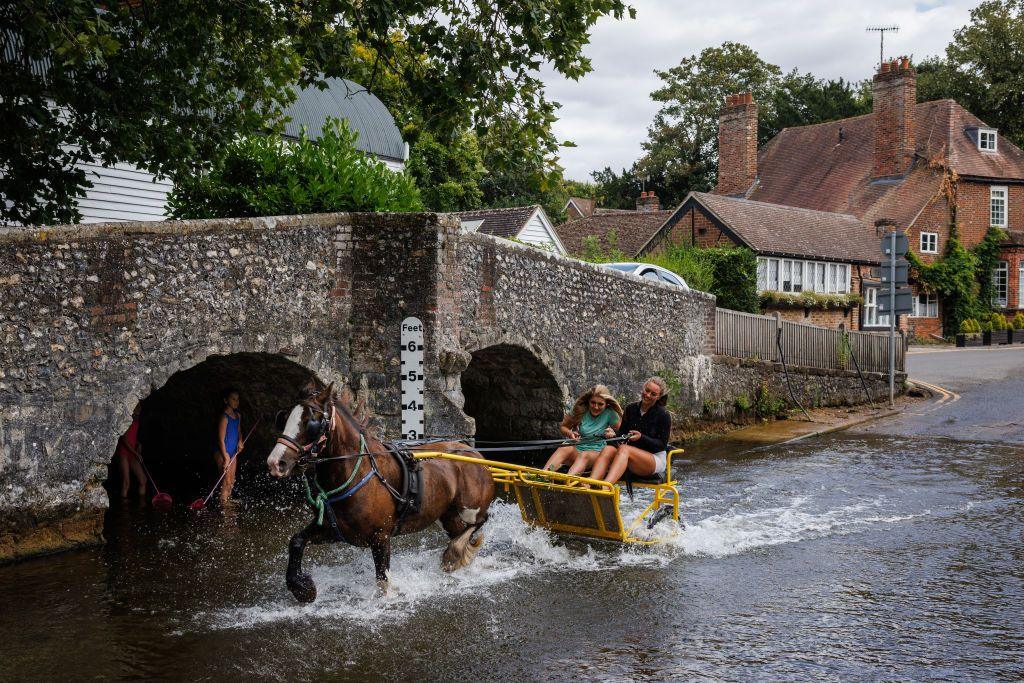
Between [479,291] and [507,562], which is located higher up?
[479,291]

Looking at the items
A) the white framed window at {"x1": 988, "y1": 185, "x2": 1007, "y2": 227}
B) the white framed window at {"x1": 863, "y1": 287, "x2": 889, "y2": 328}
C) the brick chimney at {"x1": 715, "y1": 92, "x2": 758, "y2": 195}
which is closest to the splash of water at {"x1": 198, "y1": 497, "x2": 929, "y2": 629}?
the white framed window at {"x1": 863, "y1": 287, "x2": 889, "y2": 328}

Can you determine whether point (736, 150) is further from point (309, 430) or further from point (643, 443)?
point (309, 430)

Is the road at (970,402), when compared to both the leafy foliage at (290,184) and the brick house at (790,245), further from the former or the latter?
the leafy foliage at (290,184)

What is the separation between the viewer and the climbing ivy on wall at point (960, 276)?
47.4 meters

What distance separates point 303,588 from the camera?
27.8 feet

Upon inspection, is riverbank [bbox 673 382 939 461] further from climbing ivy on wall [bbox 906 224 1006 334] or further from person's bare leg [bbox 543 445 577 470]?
climbing ivy on wall [bbox 906 224 1006 334]

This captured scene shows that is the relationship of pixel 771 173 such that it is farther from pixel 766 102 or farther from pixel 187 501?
pixel 187 501

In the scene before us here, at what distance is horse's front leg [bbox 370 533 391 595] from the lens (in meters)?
8.66

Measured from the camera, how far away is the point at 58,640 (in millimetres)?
8164

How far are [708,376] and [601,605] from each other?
45.0ft

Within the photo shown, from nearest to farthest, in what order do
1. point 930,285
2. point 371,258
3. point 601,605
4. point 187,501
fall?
point 601,605
point 371,258
point 187,501
point 930,285

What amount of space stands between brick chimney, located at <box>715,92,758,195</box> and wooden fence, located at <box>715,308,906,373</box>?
23.1 meters

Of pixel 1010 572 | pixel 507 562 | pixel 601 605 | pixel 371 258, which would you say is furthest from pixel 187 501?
pixel 1010 572

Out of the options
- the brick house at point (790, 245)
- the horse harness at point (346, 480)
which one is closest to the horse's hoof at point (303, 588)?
the horse harness at point (346, 480)
